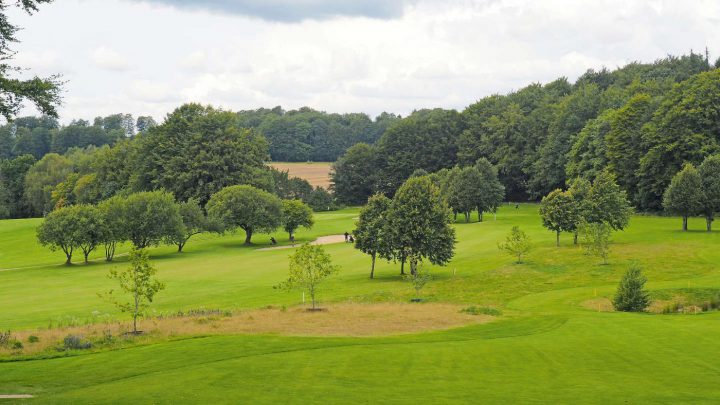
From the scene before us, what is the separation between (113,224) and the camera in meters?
84.2

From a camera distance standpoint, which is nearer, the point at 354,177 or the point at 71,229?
the point at 71,229

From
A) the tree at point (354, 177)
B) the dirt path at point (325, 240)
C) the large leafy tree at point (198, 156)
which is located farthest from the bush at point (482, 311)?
the tree at point (354, 177)

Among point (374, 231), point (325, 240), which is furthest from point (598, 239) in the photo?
point (325, 240)

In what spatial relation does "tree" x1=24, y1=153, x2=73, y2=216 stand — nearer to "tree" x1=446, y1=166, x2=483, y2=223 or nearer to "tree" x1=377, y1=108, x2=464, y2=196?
"tree" x1=377, y1=108, x2=464, y2=196

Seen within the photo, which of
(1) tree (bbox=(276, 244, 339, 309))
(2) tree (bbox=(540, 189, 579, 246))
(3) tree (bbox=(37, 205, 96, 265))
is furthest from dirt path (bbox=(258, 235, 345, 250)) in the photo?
(1) tree (bbox=(276, 244, 339, 309))

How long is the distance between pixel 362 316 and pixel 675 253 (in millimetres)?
36260

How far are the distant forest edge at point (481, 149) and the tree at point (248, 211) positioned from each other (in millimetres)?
21418

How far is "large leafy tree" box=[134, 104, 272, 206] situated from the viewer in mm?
115688

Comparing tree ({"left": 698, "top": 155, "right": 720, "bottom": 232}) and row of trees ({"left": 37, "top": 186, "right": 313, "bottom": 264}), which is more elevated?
tree ({"left": 698, "top": 155, "right": 720, "bottom": 232})

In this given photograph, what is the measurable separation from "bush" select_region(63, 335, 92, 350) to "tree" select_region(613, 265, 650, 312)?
31205 millimetres

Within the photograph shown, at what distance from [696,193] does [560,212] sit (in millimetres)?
16597

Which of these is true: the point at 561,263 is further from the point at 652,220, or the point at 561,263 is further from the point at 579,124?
the point at 579,124

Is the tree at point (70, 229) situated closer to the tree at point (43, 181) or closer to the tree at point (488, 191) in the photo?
the tree at point (488, 191)

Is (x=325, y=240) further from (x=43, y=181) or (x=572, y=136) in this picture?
(x=43, y=181)
